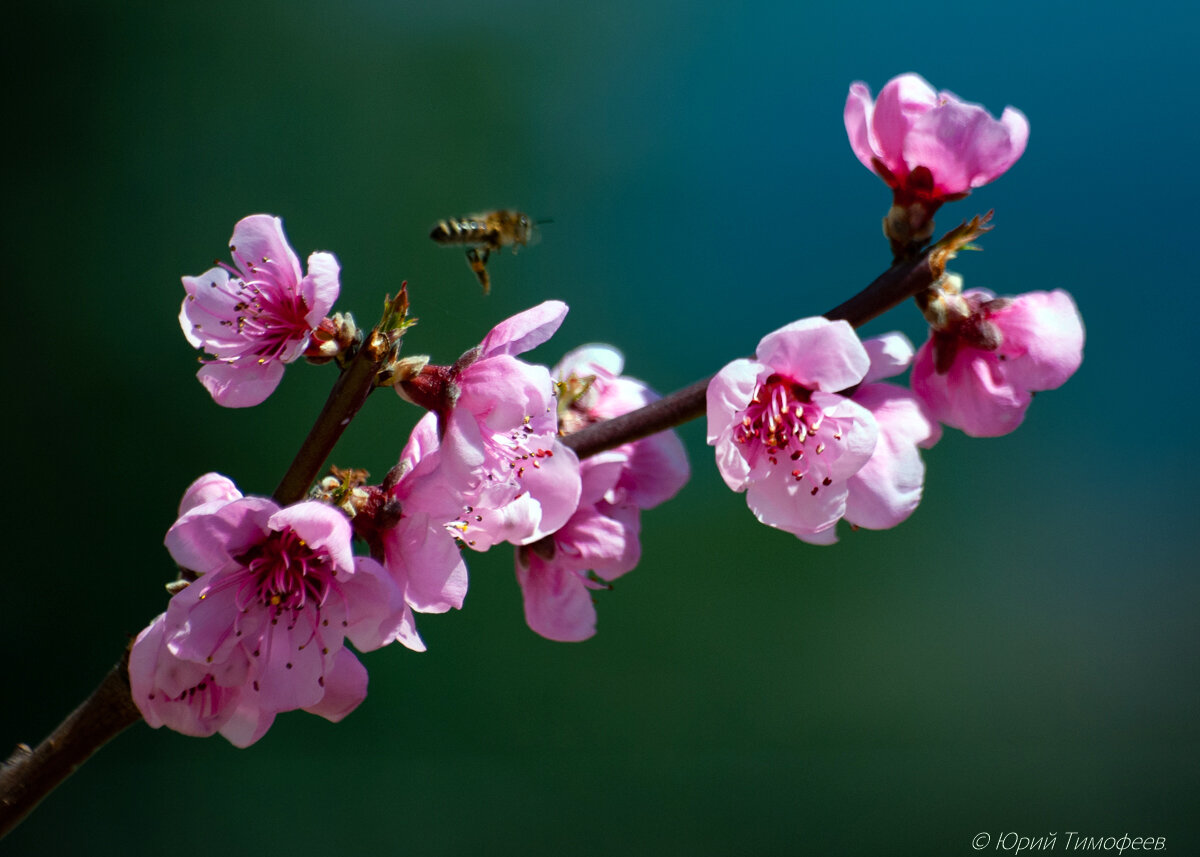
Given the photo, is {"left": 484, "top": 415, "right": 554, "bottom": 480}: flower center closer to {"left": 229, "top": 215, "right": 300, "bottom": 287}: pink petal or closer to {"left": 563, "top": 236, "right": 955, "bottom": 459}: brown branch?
{"left": 563, "top": 236, "right": 955, "bottom": 459}: brown branch

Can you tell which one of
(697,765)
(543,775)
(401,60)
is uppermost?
(401,60)

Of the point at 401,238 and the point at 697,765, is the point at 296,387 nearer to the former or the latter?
the point at 401,238

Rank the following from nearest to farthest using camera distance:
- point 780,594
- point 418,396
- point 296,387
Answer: point 418,396 → point 296,387 → point 780,594

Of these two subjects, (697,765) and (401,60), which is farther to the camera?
(401,60)

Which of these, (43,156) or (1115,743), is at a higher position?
(43,156)

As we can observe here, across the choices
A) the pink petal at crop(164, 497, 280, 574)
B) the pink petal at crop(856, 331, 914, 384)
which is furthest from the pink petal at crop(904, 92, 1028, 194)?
the pink petal at crop(164, 497, 280, 574)

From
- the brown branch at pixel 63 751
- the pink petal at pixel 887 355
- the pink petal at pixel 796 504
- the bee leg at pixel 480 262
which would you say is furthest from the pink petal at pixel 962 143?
the brown branch at pixel 63 751

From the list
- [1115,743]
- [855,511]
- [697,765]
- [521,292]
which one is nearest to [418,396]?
[855,511]
